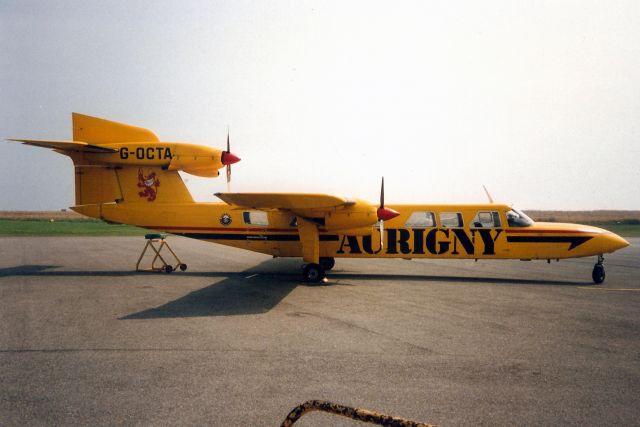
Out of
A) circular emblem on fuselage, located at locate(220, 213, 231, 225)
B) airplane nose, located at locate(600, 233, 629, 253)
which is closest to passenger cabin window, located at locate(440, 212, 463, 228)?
airplane nose, located at locate(600, 233, 629, 253)

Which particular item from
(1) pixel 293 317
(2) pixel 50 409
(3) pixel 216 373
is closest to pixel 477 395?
(3) pixel 216 373

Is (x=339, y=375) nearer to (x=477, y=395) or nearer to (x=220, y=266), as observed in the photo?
(x=477, y=395)

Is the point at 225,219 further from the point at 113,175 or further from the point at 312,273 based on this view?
the point at 113,175

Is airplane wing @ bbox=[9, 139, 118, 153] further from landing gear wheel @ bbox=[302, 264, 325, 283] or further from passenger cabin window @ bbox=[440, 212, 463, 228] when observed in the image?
passenger cabin window @ bbox=[440, 212, 463, 228]

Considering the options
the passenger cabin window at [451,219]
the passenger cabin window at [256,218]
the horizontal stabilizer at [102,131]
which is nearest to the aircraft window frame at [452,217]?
the passenger cabin window at [451,219]

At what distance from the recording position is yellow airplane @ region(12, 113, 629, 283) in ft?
47.6

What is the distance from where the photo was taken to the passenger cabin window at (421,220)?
15094mm

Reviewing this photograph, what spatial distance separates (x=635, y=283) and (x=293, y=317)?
43.4ft

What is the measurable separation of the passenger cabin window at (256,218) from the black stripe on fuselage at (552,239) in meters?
9.02

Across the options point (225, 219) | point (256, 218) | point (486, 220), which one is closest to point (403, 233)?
point (486, 220)

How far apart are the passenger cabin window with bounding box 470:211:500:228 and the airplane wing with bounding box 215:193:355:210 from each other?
18.1 ft

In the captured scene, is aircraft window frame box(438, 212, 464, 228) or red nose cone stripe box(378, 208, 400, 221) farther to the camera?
aircraft window frame box(438, 212, 464, 228)

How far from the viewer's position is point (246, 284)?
13.4m

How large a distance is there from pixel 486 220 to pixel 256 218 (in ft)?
28.2
